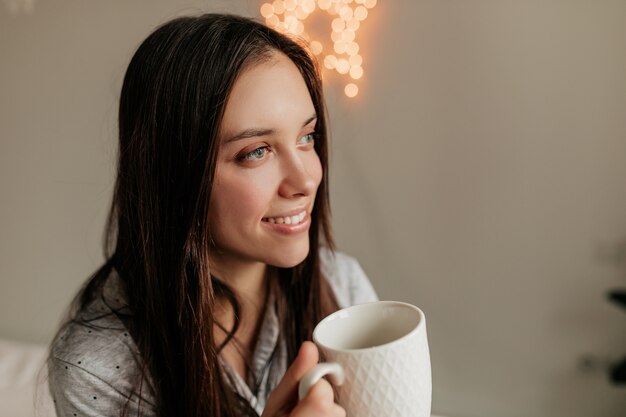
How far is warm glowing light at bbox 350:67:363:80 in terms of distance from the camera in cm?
154

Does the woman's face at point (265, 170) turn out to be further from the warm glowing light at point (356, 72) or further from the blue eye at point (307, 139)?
the warm glowing light at point (356, 72)

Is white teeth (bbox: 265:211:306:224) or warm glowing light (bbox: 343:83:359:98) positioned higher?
warm glowing light (bbox: 343:83:359:98)

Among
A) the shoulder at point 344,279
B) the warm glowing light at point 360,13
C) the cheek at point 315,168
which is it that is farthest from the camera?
the warm glowing light at point 360,13

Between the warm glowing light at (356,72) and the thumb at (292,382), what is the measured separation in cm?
98

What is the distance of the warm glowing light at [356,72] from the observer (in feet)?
5.04

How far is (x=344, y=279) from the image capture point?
1.36 metres

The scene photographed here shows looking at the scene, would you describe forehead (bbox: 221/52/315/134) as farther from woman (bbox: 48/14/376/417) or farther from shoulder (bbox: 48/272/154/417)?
shoulder (bbox: 48/272/154/417)

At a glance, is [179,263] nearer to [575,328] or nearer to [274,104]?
[274,104]

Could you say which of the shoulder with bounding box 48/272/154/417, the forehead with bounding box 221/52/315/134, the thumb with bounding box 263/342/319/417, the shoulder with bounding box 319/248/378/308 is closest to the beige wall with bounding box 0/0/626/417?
the shoulder with bounding box 319/248/378/308

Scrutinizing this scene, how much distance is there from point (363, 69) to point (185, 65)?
0.68m

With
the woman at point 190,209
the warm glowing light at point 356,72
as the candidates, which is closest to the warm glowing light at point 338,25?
the warm glowing light at point 356,72

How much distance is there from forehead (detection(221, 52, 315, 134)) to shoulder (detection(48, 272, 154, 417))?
41cm

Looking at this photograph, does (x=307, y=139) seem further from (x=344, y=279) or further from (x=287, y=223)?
(x=344, y=279)

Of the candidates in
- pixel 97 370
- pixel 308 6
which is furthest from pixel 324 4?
pixel 97 370
